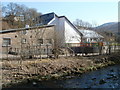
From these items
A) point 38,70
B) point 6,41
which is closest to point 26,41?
point 6,41

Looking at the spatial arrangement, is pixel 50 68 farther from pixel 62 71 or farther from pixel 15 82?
pixel 15 82

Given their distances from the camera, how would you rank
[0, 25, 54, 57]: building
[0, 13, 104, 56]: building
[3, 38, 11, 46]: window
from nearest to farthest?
1. [0, 25, 54, 57]: building
2. [0, 13, 104, 56]: building
3. [3, 38, 11, 46]: window

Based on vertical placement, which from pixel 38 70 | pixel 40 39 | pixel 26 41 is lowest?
pixel 38 70

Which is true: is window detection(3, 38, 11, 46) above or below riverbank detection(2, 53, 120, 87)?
above

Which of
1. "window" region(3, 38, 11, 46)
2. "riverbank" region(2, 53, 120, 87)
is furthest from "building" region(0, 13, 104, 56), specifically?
"riverbank" region(2, 53, 120, 87)

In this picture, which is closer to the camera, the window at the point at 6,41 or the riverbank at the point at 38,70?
the riverbank at the point at 38,70

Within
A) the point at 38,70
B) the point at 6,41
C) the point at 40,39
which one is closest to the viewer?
the point at 38,70

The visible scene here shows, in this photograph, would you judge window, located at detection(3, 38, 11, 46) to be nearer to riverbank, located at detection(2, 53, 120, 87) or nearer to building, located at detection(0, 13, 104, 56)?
building, located at detection(0, 13, 104, 56)

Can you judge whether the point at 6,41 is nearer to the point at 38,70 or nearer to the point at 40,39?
the point at 40,39

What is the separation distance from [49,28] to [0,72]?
1578 cm

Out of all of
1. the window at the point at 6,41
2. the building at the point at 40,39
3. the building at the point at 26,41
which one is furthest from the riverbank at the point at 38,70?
the window at the point at 6,41

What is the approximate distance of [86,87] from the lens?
9.89m

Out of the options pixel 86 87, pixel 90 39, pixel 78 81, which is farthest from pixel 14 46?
pixel 90 39

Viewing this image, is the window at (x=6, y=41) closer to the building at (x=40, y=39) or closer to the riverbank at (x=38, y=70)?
the building at (x=40, y=39)
